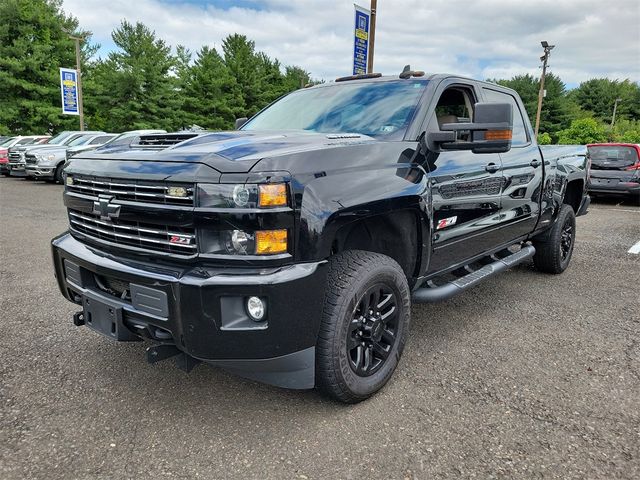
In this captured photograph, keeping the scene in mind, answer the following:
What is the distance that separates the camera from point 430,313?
4164 millimetres

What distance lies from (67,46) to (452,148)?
36.9 metres

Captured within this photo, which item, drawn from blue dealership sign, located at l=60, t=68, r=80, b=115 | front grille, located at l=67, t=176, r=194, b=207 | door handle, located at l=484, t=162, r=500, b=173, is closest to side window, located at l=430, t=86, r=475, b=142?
door handle, located at l=484, t=162, r=500, b=173

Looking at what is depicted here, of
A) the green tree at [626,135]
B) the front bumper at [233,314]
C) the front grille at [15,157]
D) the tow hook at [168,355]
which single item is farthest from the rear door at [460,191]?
the green tree at [626,135]

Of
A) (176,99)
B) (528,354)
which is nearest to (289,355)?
(528,354)

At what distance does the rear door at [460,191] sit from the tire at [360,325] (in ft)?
1.92

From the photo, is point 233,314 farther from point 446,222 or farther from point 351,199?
point 446,222

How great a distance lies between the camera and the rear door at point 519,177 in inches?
159

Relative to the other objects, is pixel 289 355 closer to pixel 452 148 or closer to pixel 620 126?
pixel 452 148

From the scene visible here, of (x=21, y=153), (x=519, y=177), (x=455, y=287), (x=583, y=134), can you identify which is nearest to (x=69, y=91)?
(x=21, y=153)

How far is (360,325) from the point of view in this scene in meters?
2.62

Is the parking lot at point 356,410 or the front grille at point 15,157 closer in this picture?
the parking lot at point 356,410

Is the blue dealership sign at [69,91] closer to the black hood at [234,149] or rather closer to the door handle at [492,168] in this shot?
the black hood at [234,149]

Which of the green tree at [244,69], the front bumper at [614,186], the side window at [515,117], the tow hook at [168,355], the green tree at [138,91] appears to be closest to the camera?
the tow hook at [168,355]

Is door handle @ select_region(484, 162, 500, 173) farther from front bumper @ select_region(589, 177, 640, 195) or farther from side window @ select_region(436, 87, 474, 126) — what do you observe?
front bumper @ select_region(589, 177, 640, 195)
